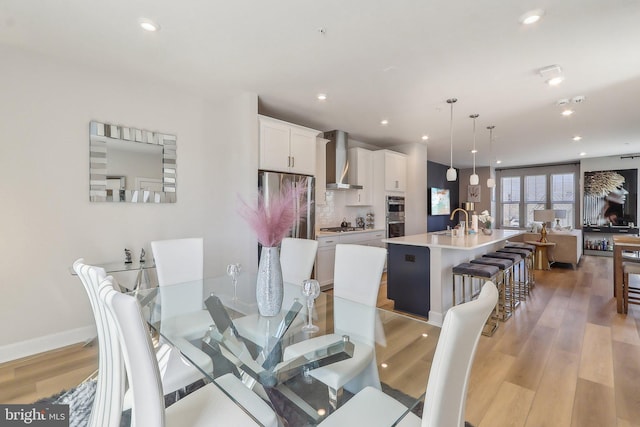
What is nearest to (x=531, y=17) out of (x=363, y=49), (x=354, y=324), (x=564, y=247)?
(x=363, y=49)

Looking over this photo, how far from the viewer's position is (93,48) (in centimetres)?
246

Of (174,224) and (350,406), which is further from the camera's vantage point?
(174,224)

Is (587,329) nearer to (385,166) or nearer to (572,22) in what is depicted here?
(572,22)

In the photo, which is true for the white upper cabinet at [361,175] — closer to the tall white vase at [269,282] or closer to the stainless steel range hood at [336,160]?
the stainless steel range hood at [336,160]

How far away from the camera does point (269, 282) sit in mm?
1668

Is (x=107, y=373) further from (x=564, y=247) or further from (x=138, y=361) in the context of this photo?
(x=564, y=247)

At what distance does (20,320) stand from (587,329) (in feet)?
17.6

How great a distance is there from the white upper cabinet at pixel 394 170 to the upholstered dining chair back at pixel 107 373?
192 inches

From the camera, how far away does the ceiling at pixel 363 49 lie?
78.4 inches

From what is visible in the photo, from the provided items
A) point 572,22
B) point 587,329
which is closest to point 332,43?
point 572,22

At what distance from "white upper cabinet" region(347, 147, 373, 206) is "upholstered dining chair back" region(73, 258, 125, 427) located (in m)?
4.55

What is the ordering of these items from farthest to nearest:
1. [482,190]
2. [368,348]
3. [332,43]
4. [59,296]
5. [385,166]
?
[482,190] → [385,166] → [59,296] → [332,43] → [368,348]

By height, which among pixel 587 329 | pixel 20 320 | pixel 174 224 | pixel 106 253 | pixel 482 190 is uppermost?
pixel 482 190

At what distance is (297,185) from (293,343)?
2.19m
